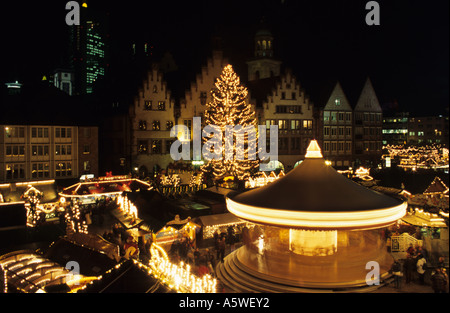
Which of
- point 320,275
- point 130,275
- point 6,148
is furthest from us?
point 6,148

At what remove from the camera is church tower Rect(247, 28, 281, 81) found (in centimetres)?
6119

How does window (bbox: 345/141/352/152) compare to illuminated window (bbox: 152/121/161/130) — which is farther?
window (bbox: 345/141/352/152)

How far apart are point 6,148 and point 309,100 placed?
3574cm

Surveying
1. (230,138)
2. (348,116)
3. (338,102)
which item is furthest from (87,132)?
(348,116)

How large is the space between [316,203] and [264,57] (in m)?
52.0

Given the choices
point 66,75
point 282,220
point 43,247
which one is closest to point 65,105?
point 43,247

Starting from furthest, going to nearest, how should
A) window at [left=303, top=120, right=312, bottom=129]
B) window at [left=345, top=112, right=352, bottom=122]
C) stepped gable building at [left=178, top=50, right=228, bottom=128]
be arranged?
1. window at [left=345, top=112, right=352, bottom=122]
2. window at [left=303, top=120, right=312, bottom=129]
3. stepped gable building at [left=178, top=50, right=228, bottom=128]

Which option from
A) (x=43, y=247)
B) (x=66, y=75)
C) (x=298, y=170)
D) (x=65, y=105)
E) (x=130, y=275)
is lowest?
(x=43, y=247)

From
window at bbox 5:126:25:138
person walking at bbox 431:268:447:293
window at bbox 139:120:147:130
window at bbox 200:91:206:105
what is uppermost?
window at bbox 200:91:206:105

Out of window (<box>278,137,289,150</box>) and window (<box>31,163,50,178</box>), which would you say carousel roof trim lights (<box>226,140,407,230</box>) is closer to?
window (<box>31,163,50,178</box>)

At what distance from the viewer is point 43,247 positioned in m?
16.4

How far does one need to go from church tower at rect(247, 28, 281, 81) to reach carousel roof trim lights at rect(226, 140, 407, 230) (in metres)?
48.8

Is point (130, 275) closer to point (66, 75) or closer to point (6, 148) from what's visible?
point (6, 148)

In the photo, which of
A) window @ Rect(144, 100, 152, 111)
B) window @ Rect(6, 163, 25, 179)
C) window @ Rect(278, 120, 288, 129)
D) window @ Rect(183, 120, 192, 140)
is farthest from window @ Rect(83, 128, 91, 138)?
window @ Rect(278, 120, 288, 129)
